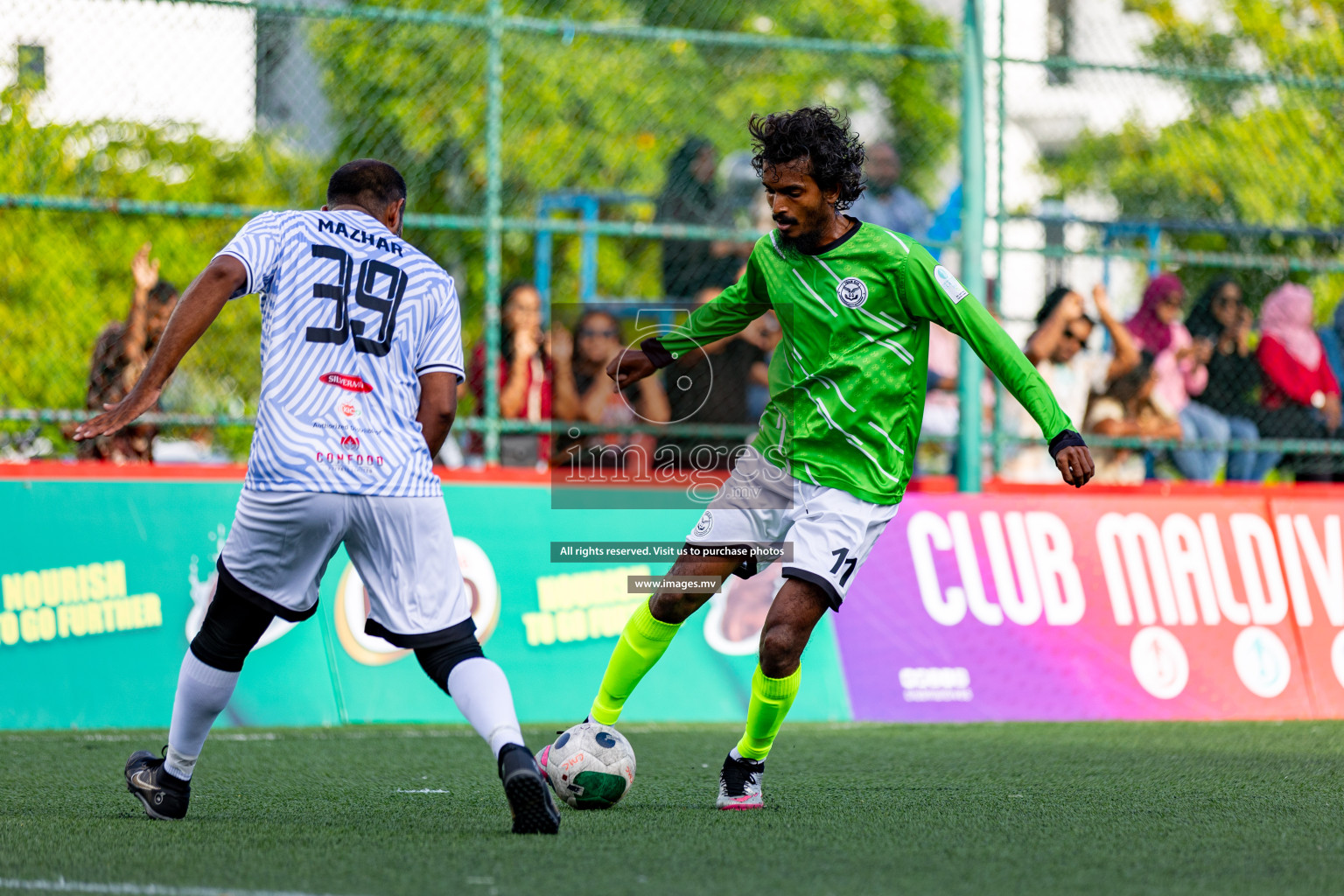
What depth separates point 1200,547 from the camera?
880cm

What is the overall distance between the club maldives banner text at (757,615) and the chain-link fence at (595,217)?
2.14ft

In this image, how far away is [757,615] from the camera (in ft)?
27.0

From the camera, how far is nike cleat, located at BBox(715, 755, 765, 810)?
17.1 feet

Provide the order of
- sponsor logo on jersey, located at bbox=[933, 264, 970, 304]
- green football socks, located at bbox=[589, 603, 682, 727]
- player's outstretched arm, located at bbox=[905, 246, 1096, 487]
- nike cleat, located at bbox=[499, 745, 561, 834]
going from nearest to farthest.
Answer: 1. nike cleat, located at bbox=[499, 745, 561, 834]
2. player's outstretched arm, located at bbox=[905, 246, 1096, 487]
3. sponsor logo on jersey, located at bbox=[933, 264, 970, 304]
4. green football socks, located at bbox=[589, 603, 682, 727]

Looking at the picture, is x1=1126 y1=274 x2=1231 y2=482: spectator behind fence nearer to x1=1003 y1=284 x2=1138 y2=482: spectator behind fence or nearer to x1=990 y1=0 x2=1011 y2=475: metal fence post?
x1=1003 y1=284 x2=1138 y2=482: spectator behind fence

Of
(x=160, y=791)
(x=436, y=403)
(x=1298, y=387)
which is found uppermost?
(x=436, y=403)

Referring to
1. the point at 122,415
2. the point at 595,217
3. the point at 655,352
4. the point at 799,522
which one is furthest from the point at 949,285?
the point at 595,217

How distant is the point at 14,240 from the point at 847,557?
215 inches

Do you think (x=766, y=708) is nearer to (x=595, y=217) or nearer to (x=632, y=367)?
(x=632, y=367)

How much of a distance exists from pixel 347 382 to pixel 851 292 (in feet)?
5.47

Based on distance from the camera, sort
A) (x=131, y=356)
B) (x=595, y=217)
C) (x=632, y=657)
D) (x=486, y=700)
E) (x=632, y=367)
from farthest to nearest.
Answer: (x=595, y=217)
(x=131, y=356)
(x=632, y=367)
(x=632, y=657)
(x=486, y=700)

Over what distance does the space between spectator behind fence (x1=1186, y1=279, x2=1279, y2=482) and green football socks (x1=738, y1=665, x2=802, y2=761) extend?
5.48m

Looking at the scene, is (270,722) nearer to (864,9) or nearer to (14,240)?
(14,240)

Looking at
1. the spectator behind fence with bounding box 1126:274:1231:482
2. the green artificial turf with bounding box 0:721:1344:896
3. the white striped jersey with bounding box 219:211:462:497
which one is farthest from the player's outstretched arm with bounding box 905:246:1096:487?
the spectator behind fence with bounding box 1126:274:1231:482
